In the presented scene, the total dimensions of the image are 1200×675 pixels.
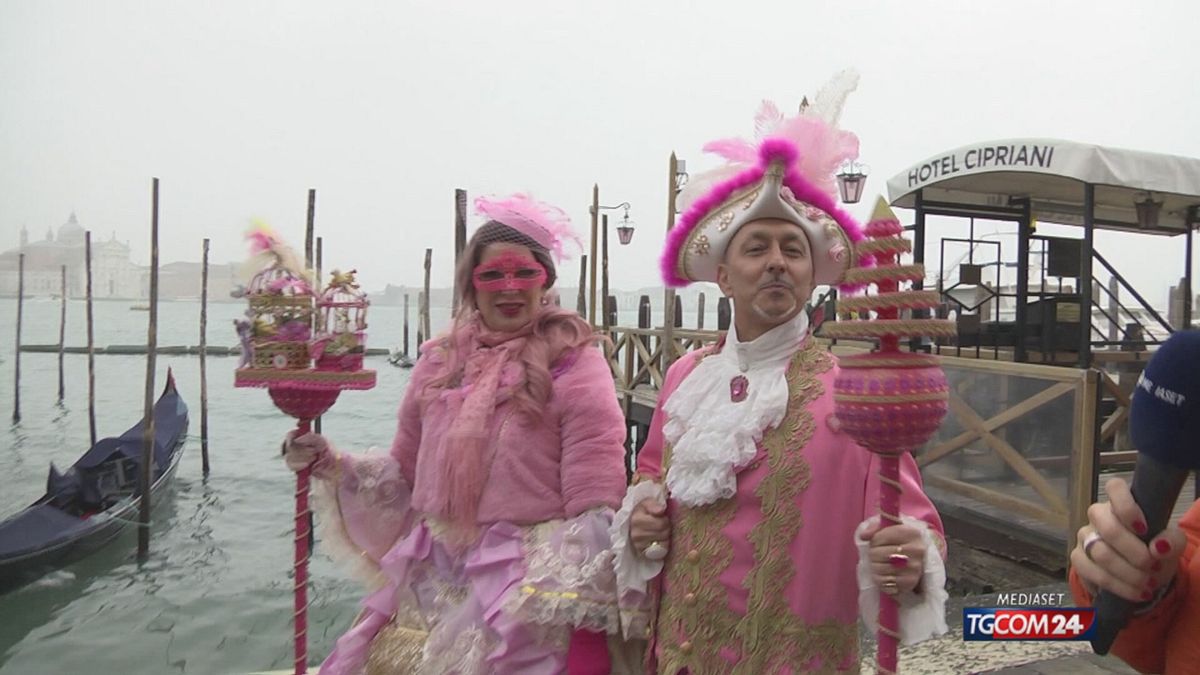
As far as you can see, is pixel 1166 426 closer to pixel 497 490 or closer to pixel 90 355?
pixel 497 490

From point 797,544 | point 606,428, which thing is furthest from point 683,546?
point 606,428

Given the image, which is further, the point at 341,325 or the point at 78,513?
the point at 78,513

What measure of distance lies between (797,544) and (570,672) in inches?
27.7

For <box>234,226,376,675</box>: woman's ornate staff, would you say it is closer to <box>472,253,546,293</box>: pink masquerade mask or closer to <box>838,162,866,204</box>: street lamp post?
<box>472,253,546,293</box>: pink masquerade mask

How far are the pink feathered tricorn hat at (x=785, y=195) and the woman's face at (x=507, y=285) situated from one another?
0.50m

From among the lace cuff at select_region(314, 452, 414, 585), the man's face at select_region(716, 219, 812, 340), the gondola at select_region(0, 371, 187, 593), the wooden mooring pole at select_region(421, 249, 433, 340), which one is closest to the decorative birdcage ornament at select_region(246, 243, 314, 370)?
the lace cuff at select_region(314, 452, 414, 585)

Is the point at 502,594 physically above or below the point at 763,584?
below

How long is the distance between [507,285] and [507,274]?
0.03 metres

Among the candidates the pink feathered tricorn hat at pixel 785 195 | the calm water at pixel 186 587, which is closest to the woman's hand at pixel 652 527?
the pink feathered tricorn hat at pixel 785 195

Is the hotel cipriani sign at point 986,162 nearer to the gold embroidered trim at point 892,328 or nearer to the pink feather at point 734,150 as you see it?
the pink feather at point 734,150

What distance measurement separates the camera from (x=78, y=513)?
399 inches

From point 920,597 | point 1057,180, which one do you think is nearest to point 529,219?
point 920,597

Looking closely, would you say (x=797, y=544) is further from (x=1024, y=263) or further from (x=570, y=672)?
(x=1024, y=263)

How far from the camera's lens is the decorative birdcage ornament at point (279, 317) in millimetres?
2164
